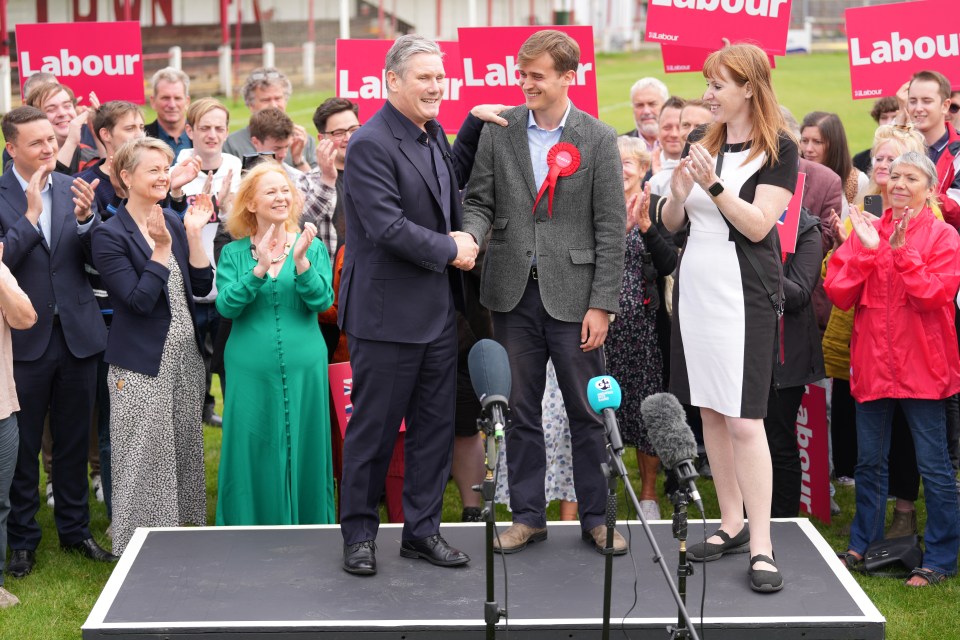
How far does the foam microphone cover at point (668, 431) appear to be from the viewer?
408cm

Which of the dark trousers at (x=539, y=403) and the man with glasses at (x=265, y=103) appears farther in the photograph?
the man with glasses at (x=265, y=103)

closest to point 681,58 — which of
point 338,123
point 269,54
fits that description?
point 338,123

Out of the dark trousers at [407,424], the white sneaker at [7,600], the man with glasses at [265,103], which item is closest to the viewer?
the dark trousers at [407,424]

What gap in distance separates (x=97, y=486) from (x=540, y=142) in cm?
414

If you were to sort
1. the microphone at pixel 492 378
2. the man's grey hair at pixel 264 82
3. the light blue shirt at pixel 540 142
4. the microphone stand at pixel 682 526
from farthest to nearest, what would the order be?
the man's grey hair at pixel 264 82, the light blue shirt at pixel 540 142, the microphone at pixel 492 378, the microphone stand at pixel 682 526

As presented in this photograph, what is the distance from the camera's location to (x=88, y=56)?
9.22m

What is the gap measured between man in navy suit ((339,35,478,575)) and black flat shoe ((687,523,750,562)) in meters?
1.05

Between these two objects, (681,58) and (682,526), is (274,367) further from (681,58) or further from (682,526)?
(681,58)

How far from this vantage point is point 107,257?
246 inches

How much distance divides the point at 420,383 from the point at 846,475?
11.7 feet

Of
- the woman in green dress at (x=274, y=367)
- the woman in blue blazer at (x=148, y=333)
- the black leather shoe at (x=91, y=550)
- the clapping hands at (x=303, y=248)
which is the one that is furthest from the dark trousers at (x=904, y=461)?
the black leather shoe at (x=91, y=550)

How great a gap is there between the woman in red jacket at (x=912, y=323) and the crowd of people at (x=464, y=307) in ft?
0.04

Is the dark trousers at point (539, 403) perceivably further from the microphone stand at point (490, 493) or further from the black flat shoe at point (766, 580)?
the microphone stand at point (490, 493)

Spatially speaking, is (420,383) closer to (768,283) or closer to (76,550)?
(768,283)
